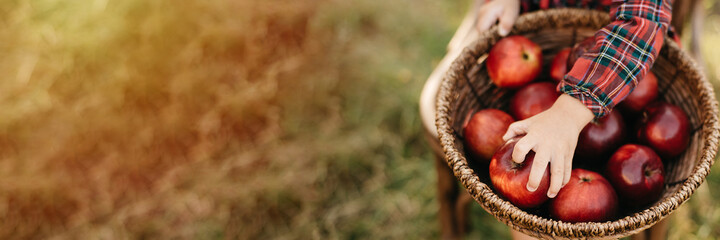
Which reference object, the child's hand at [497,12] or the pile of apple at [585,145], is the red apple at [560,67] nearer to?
the pile of apple at [585,145]

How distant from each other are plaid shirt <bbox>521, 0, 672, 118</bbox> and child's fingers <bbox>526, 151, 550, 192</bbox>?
144 millimetres

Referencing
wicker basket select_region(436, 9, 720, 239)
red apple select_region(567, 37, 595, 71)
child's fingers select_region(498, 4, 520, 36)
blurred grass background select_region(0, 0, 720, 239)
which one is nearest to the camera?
wicker basket select_region(436, 9, 720, 239)

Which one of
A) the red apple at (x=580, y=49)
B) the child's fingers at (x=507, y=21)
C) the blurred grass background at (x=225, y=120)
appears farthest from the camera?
the blurred grass background at (x=225, y=120)

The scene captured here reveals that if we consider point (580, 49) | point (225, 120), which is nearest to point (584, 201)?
point (580, 49)

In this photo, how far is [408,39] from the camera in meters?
2.43

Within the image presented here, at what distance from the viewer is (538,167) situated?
85 centimetres

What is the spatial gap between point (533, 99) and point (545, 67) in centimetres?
23

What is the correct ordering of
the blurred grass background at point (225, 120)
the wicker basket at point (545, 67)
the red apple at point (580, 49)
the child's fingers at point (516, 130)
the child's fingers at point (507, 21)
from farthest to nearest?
the blurred grass background at point (225, 120)
the child's fingers at point (507, 21)
the red apple at point (580, 49)
the child's fingers at point (516, 130)
the wicker basket at point (545, 67)

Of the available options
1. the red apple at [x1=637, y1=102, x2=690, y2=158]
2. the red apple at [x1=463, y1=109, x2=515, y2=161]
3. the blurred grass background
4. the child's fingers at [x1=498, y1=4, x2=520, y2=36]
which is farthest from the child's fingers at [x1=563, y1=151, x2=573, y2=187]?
the blurred grass background

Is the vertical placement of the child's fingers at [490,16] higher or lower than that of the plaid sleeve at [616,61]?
higher

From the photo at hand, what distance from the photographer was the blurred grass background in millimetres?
1805

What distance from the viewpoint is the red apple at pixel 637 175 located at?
3.07ft

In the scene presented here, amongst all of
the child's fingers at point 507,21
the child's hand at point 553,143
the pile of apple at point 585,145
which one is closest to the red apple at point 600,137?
the pile of apple at point 585,145

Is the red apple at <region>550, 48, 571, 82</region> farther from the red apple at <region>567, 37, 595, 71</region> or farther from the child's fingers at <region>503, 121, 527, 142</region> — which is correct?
the child's fingers at <region>503, 121, 527, 142</region>
